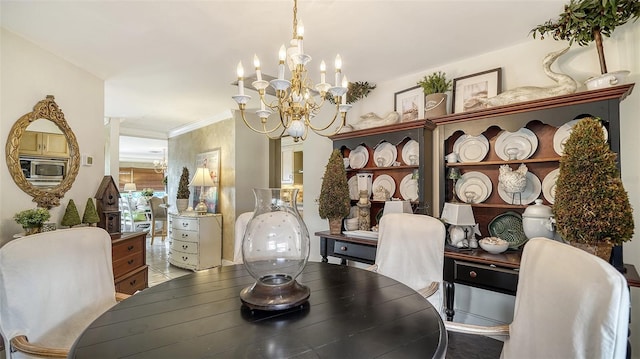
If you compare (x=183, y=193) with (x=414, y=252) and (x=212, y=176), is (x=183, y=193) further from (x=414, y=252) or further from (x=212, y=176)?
(x=414, y=252)

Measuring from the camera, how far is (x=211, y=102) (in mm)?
4105

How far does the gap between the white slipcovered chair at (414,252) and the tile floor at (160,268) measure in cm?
331

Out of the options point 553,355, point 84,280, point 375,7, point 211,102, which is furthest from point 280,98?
point 211,102

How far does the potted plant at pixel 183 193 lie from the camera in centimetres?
522

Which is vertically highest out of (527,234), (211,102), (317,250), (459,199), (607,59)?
(211,102)

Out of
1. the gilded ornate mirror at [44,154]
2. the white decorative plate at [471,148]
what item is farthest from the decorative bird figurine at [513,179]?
the gilded ornate mirror at [44,154]

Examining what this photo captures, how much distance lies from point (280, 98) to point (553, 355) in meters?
1.56

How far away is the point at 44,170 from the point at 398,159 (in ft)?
10.3

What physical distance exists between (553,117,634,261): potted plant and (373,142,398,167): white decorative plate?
1.49 metres

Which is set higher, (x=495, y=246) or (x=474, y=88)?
(x=474, y=88)

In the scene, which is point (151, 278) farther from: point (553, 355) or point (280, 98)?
point (553, 355)

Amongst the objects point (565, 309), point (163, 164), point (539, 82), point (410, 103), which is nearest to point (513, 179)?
point (539, 82)

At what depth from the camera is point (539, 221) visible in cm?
209

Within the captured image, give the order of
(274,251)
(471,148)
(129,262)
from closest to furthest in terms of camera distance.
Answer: (274,251) < (471,148) < (129,262)
